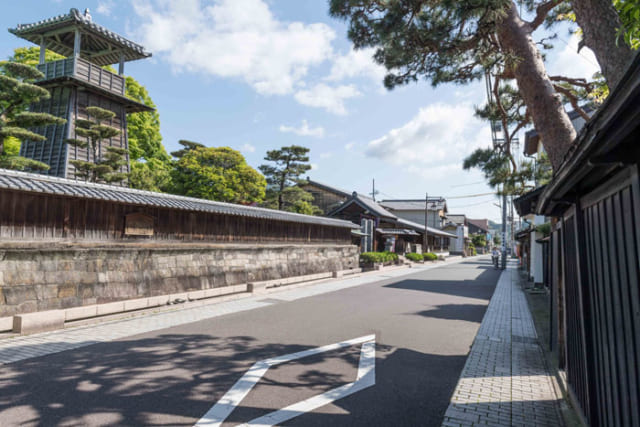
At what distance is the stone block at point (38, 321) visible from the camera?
739 cm

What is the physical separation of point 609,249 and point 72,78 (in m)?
22.3

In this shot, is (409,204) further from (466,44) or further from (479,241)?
(466,44)

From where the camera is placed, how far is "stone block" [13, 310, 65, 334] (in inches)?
291

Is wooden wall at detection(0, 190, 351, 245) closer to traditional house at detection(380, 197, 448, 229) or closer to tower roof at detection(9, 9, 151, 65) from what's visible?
tower roof at detection(9, 9, 151, 65)

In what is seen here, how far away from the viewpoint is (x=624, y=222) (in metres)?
2.54

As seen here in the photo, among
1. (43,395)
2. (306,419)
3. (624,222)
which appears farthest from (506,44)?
(43,395)

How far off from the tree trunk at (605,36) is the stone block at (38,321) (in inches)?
420

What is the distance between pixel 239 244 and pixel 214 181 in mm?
13954

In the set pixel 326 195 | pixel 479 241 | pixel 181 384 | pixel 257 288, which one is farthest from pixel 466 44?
pixel 479 241

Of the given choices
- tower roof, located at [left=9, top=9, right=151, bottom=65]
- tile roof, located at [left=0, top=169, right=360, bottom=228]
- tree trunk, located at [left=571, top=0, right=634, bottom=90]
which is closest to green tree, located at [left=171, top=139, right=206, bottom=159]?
tower roof, located at [left=9, top=9, right=151, bottom=65]

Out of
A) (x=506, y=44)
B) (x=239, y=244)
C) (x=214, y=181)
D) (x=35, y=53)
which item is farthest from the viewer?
(x=214, y=181)

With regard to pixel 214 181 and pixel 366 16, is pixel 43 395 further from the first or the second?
pixel 214 181

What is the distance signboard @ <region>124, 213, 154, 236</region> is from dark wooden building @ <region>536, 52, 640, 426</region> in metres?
10.3

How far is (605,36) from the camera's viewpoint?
4.92 meters
